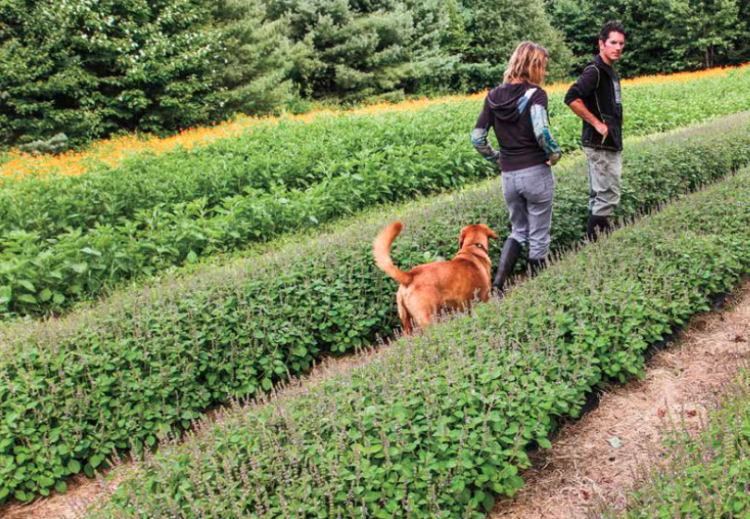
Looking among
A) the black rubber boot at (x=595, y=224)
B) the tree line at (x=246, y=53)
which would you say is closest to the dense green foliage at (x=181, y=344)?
the black rubber boot at (x=595, y=224)

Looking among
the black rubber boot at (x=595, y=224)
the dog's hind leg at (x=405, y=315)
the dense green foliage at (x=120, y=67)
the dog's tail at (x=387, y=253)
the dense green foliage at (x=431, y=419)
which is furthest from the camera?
the dense green foliage at (x=120, y=67)

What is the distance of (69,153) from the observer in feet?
43.9

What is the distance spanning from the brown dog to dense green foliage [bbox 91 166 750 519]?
46 centimetres

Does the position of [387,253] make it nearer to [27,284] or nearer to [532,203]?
[532,203]

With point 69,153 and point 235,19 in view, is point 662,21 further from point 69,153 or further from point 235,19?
point 69,153

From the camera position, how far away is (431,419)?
316 centimetres

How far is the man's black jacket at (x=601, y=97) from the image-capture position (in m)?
6.06

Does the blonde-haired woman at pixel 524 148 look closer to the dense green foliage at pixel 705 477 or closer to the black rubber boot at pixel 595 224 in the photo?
the black rubber boot at pixel 595 224

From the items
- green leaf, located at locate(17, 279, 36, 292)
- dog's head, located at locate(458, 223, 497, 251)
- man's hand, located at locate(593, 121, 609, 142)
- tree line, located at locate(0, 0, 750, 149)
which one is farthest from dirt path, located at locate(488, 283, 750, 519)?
tree line, located at locate(0, 0, 750, 149)

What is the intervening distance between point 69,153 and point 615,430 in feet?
43.0

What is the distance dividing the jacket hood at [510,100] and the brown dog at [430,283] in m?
1.29

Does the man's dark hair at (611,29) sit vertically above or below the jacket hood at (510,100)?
above

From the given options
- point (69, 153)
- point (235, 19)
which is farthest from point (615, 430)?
point (235, 19)

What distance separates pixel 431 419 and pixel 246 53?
1760 centimetres
